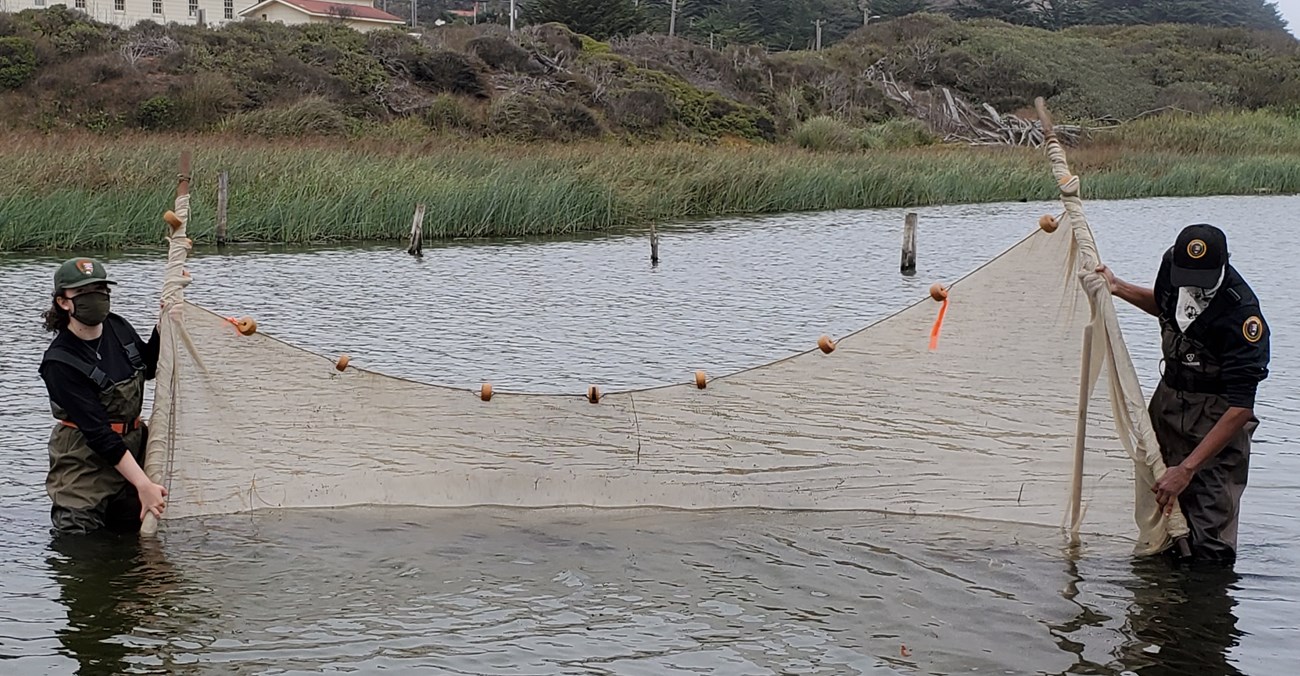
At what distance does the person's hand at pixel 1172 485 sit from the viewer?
19.1ft

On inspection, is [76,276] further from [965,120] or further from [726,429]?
[965,120]

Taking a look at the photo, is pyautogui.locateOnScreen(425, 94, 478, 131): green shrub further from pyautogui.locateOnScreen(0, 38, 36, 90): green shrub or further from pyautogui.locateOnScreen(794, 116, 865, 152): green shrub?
pyautogui.locateOnScreen(0, 38, 36, 90): green shrub

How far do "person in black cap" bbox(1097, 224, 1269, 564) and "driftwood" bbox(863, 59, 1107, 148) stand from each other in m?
40.2

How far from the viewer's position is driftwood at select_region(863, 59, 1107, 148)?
4750 cm

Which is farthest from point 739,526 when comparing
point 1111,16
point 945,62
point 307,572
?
point 1111,16

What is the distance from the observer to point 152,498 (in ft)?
20.2

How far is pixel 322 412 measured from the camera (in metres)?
6.69

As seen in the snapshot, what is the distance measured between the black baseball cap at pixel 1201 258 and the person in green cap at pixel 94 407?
438 centimetres

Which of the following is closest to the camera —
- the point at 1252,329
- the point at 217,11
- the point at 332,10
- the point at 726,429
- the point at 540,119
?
the point at 1252,329

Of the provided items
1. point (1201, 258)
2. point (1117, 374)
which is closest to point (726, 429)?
point (1117, 374)

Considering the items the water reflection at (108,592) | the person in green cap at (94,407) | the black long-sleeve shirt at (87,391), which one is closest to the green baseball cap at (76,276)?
the person in green cap at (94,407)

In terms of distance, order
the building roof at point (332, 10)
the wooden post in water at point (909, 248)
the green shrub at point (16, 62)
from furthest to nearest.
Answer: the building roof at point (332, 10) → the green shrub at point (16, 62) → the wooden post in water at point (909, 248)

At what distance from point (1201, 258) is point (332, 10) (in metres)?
58.7

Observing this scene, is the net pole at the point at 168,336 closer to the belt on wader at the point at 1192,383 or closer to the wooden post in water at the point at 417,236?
the belt on wader at the point at 1192,383
